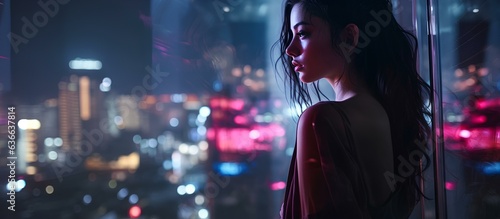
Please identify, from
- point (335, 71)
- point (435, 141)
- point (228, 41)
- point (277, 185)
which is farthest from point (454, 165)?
point (228, 41)

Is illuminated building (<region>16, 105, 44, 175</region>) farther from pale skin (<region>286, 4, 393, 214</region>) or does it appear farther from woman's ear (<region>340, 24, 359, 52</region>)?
woman's ear (<region>340, 24, 359, 52</region>)

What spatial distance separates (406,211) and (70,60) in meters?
1.95

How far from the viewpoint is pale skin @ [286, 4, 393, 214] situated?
0.92 m

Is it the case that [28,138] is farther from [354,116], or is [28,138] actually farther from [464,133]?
[464,133]

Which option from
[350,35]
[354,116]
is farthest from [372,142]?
[350,35]

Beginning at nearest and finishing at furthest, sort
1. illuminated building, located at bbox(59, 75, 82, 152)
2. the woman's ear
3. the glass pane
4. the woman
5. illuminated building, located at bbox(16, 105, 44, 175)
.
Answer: the woman → the woman's ear → the glass pane → illuminated building, located at bbox(16, 105, 44, 175) → illuminated building, located at bbox(59, 75, 82, 152)

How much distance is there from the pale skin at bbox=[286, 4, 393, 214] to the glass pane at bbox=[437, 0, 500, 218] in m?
1.09

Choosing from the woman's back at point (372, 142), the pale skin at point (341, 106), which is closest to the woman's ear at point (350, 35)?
the pale skin at point (341, 106)

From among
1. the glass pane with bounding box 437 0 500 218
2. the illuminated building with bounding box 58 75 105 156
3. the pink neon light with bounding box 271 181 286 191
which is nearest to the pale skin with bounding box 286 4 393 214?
the glass pane with bounding box 437 0 500 218

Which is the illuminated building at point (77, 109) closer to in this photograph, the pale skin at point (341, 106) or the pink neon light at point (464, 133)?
the pale skin at point (341, 106)

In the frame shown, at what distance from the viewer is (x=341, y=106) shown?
0.97 m

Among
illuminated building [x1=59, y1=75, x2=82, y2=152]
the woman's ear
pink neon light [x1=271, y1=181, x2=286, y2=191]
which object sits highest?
the woman's ear

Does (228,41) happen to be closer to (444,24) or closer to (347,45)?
(444,24)

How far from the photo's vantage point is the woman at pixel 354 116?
91 cm
